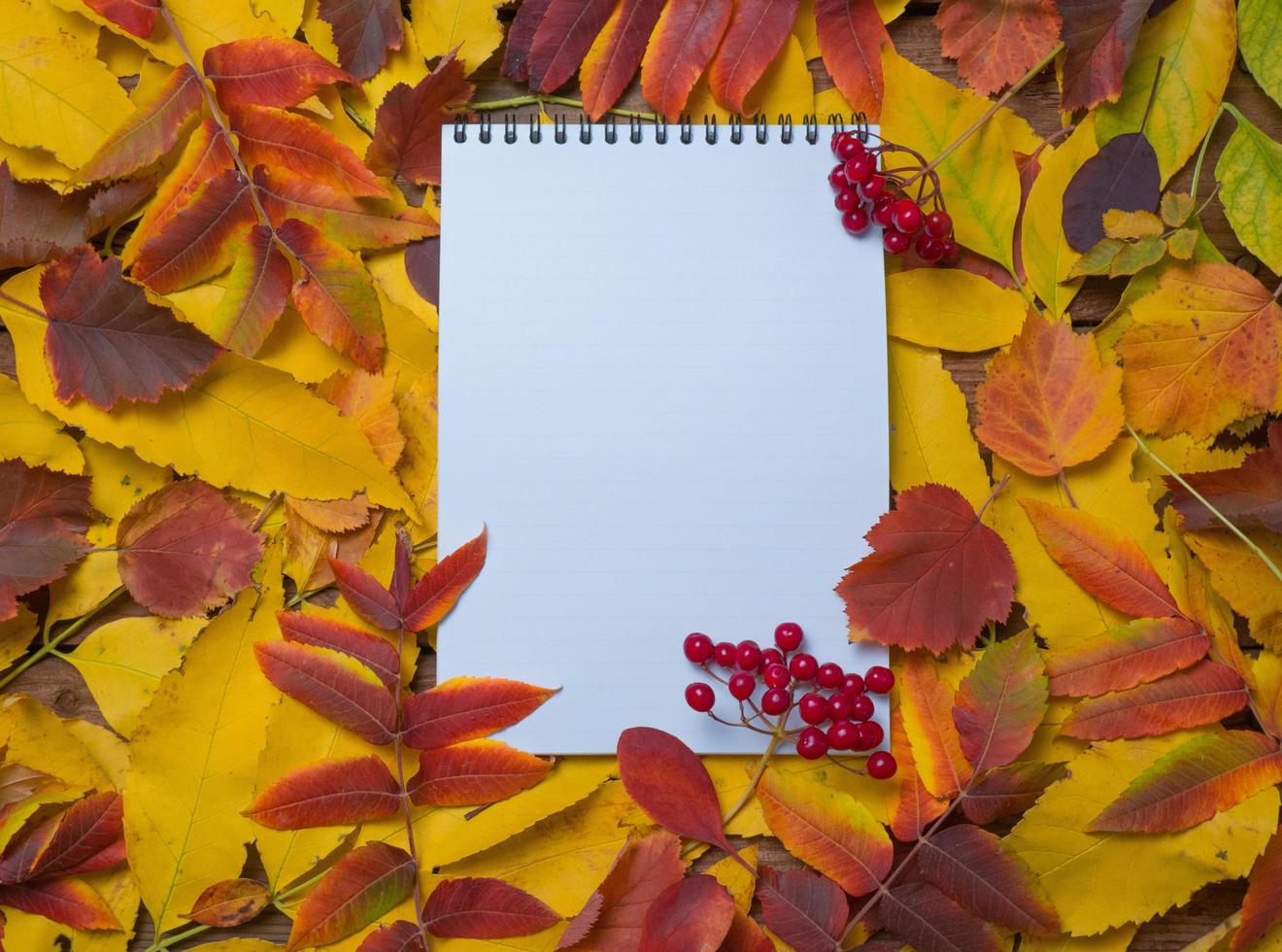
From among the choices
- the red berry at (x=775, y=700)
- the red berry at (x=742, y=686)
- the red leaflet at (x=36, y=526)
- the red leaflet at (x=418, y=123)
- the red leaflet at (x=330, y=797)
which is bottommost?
the red leaflet at (x=330, y=797)

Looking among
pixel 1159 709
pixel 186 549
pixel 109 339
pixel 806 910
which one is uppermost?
pixel 109 339

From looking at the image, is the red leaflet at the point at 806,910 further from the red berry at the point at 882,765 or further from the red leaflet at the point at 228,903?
the red leaflet at the point at 228,903

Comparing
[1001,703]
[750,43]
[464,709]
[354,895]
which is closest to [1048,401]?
[1001,703]

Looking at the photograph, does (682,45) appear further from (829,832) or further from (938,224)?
(829,832)

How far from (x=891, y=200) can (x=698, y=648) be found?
0.29 meters

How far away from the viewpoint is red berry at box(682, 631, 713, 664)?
23.0 inches

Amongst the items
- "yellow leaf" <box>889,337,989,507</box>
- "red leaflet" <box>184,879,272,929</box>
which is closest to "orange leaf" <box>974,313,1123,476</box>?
"yellow leaf" <box>889,337,989,507</box>

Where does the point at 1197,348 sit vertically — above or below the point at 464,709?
above

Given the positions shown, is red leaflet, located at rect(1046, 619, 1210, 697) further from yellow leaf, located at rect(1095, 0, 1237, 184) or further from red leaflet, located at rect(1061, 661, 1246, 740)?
yellow leaf, located at rect(1095, 0, 1237, 184)

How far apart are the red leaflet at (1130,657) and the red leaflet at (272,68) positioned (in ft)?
1.83

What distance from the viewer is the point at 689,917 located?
54 cm

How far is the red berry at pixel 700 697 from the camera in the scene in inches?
22.6

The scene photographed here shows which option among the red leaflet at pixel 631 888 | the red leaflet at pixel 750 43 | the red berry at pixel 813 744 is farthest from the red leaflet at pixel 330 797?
the red leaflet at pixel 750 43

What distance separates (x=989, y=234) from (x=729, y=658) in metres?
0.30
